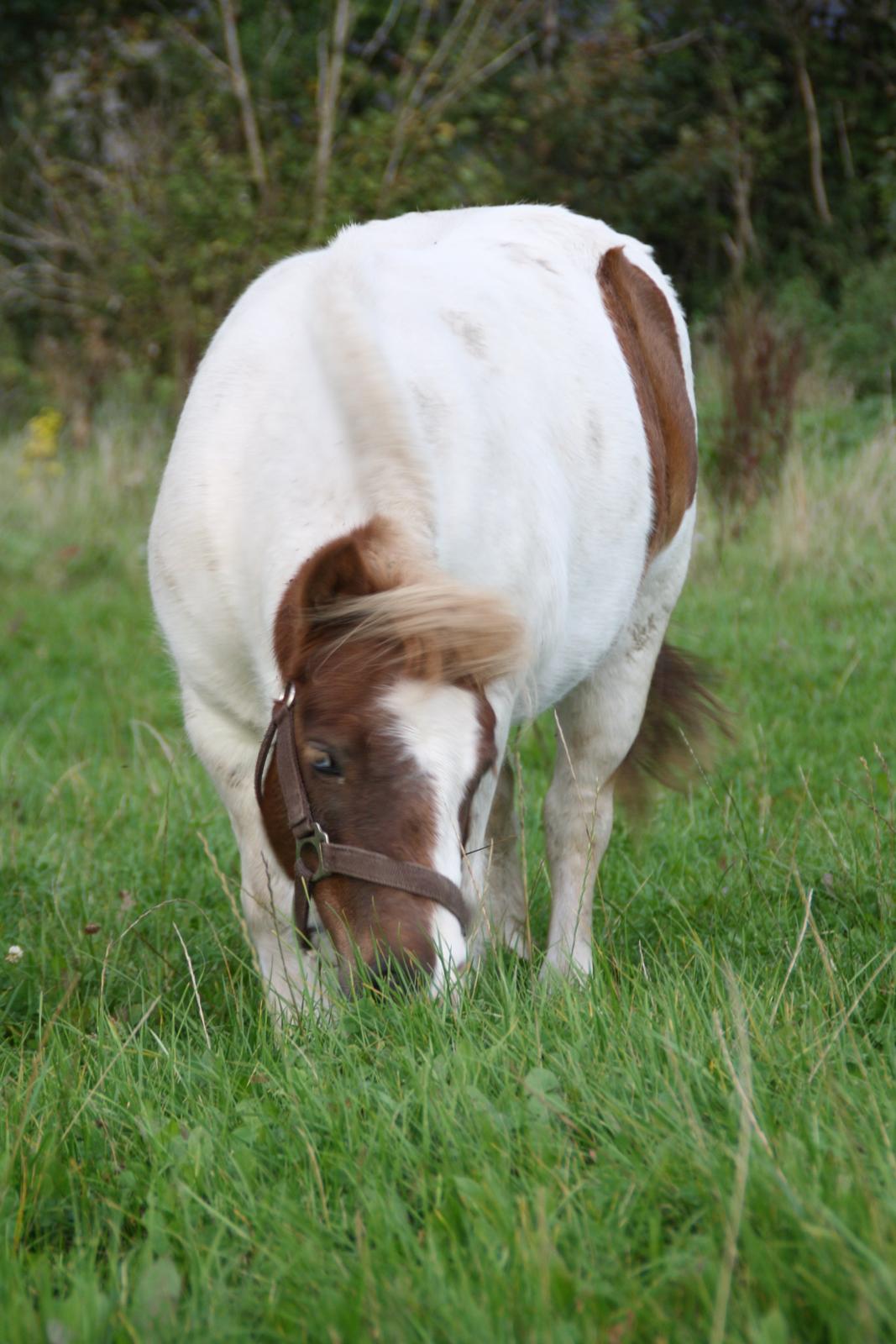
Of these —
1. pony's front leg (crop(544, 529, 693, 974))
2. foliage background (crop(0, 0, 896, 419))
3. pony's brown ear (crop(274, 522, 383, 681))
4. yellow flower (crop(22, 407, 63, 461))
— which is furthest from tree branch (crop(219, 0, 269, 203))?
pony's brown ear (crop(274, 522, 383, 681))

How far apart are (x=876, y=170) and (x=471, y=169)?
20.0 ft

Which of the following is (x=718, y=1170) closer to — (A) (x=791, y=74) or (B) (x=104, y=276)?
(B) (x=104, y=276)

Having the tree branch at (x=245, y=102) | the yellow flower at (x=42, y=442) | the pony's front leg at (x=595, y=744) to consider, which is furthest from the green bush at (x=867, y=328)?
the pony's front leg at (x=595, y=744)

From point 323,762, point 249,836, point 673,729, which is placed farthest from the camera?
point 673,729

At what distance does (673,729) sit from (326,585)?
214cm

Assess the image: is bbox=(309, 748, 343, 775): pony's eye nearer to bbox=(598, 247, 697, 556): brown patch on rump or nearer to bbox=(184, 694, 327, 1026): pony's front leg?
bbox=(184, 694, 327, 1026): pony's front leg

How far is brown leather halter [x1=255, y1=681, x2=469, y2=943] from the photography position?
7.57 ft

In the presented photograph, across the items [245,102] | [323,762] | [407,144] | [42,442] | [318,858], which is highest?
[245,102]

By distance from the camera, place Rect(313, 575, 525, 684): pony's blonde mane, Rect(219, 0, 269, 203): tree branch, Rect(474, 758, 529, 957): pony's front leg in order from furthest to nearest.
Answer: Rect(219, 0, 269, 203): tree branch
Rect(474, 758, 529, 957): pony's front leg
Rect(313, 575, 525, 684): pony's blonde mane

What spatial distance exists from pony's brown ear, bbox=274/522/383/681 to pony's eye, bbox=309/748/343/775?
162 millimetres

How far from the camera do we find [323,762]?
2395 mm

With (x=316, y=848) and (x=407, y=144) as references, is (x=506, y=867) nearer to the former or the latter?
(x=316, y=848)

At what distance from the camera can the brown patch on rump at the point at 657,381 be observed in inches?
149

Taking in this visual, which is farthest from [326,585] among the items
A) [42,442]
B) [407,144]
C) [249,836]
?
[407,144]
